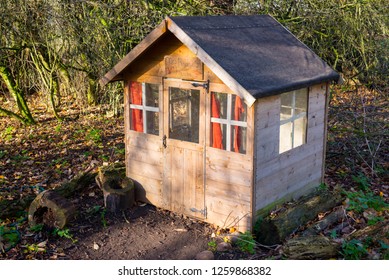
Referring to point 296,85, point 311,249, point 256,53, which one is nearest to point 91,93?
point 256,53

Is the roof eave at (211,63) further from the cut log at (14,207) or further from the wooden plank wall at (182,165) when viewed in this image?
the cut log at (14,207)

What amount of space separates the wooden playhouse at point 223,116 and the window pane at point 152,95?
2 cm

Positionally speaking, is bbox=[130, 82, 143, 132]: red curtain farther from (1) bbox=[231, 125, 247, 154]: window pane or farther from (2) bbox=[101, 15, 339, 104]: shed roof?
(1) bbox=[231, 125, 247, 154]: window pane

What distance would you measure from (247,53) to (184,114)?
4.53ft

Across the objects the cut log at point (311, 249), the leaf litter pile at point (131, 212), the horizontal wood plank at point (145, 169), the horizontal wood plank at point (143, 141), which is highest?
the horizontal wood plank at point (143, 141)

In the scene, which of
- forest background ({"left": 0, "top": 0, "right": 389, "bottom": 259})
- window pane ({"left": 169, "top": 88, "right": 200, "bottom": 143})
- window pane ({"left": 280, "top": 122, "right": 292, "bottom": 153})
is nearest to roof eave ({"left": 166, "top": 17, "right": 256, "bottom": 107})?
window pane ({"left": 169, "top": 88, "right": 200, "bottom": 143})

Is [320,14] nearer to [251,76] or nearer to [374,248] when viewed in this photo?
[251,76]

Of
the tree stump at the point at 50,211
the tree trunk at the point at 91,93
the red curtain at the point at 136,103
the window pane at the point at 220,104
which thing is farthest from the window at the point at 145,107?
the tree trunk at the point at 91,93

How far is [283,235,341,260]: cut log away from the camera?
611 centimetres

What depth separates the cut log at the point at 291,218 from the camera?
6832 mm

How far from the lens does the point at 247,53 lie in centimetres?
739

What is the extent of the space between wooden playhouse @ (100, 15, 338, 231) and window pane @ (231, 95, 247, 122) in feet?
0.05

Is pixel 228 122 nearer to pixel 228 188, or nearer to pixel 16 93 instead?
pixel 228 188

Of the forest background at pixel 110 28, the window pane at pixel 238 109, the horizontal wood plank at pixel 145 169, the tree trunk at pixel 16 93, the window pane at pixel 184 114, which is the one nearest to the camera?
the window pane at pixel 238 109
